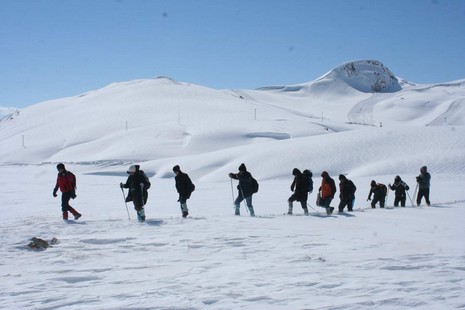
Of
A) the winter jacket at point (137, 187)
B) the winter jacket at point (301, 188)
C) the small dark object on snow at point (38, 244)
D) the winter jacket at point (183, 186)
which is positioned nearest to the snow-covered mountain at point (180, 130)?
the winter jacket at point (301, 188)

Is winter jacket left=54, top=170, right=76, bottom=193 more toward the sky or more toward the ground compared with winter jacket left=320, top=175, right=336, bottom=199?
more toward the sky

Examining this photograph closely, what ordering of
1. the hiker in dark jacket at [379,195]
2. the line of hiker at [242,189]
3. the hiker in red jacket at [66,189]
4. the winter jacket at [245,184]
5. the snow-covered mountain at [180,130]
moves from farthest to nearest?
the snow-covered mountain at [180,130] < the hiker in dark jacket at [379,195] < the winter jacket at [245,184] < the hiker in red jacket at [66,189] < the line of hiker at [242,189]


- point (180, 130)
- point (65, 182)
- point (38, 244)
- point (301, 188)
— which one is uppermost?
point (180, 130)

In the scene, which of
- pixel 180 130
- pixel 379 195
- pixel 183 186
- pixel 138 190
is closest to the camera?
pixel 138 190

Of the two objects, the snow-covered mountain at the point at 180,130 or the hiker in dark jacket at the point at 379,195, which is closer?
the hiker in dark jacket at the point at 379,195

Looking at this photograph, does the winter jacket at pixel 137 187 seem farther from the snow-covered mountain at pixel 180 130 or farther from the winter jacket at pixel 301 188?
the snow-covered mountain at pixel 180 130

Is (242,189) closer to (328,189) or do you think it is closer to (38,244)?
(328,189)

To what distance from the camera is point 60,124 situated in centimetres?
9125

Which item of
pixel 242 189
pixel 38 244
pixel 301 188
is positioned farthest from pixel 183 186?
pixel 38 244

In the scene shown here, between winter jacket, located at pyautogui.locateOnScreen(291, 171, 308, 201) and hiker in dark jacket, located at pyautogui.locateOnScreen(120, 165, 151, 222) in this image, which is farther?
winter jacket, located at pyautogui.locateOnScreen(291, 171, 308, 201)

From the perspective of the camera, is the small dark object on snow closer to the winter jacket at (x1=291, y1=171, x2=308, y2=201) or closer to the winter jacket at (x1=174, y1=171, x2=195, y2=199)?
the winter jacket at (x1=174, y1=171, x2=195, y2=199)

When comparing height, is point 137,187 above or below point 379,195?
above

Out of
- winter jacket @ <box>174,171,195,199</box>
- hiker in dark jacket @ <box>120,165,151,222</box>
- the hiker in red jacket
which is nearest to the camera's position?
hiker in dark jacket @ <box>120,165,151,222</box>

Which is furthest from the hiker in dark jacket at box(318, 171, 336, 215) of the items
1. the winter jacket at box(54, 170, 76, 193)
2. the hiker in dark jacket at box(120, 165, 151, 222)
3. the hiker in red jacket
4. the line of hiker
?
the winter jacket at box(54, 170, 76, 193)
